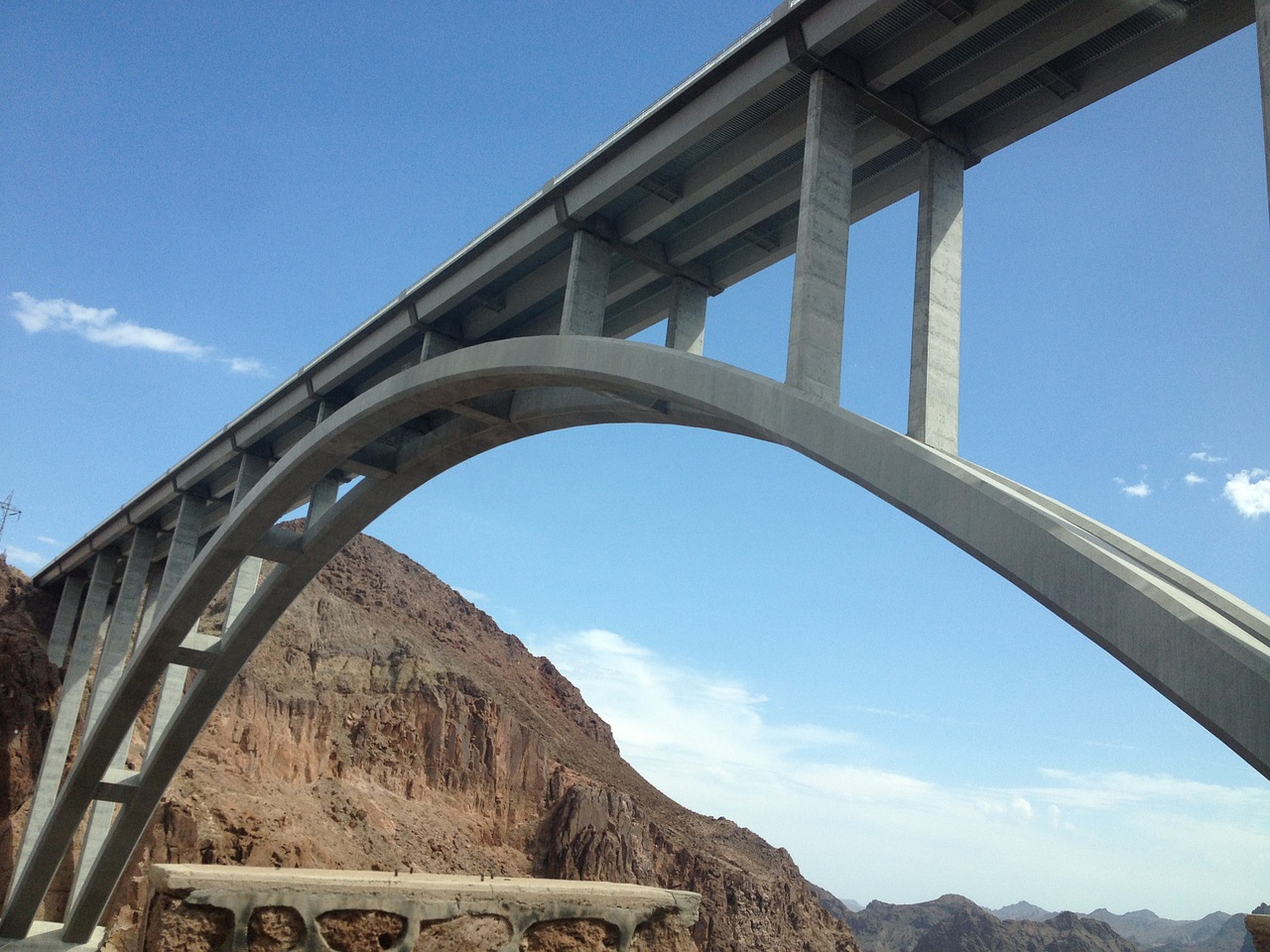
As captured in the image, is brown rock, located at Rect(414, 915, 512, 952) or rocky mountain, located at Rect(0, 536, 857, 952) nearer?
brown rock, located at Rect(414, 915, 512, 952)

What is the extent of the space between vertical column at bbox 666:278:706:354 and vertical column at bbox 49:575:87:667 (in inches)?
936

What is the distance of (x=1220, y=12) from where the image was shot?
7.91 metres

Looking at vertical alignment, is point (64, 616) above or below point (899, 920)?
above

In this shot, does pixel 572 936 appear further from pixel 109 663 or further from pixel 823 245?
pixel 109 663

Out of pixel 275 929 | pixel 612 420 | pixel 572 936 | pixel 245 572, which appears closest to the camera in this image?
pixel 275 929

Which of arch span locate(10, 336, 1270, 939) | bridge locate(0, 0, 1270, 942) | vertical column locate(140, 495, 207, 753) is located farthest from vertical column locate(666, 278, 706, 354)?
vertical column locate(140, 495, 207, 753)

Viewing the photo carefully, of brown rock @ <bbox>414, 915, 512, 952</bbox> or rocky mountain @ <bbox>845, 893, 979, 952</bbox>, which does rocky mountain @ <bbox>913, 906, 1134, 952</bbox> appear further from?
brown rock @ <bbox>414, 915, 512, 952</bbox>

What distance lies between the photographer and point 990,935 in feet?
287

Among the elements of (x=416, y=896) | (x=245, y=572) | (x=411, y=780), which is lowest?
(x=416, y=896)

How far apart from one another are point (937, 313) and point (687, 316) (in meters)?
4.78

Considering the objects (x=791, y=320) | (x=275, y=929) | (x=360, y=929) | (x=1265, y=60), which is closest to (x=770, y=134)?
(x=791, y=320)

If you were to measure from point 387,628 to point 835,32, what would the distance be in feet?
163

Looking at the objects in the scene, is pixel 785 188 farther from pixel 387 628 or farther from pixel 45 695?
pixel 387 628

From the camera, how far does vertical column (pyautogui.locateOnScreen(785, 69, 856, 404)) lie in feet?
27.4
